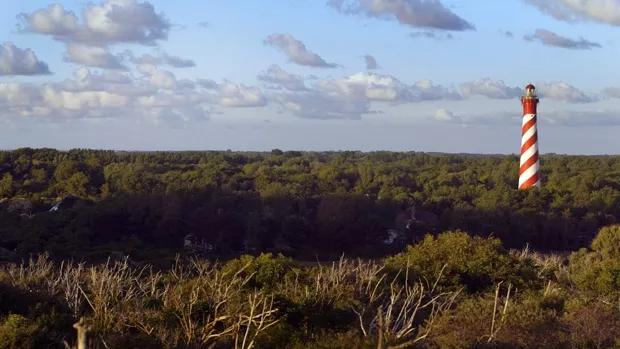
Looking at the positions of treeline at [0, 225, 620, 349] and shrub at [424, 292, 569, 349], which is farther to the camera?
shrub at [424, 292, 569, 349]

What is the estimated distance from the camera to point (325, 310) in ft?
46.8

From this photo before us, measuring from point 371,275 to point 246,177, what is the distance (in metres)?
42.1

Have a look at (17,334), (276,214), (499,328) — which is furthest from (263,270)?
(276,214)

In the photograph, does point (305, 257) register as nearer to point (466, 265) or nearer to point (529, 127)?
point (529, 127)

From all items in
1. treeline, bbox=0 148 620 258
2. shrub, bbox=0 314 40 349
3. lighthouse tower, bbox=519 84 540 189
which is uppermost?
lighthouse tower, bbox=519 84 540 189

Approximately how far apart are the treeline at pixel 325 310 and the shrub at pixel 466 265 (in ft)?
0.11

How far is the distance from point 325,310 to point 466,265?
21.7 feet

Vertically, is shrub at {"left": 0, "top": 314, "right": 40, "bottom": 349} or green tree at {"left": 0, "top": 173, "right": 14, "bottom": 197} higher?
shrub at {"left": 0, "top": 314, "right": 40, "bottom": 349}

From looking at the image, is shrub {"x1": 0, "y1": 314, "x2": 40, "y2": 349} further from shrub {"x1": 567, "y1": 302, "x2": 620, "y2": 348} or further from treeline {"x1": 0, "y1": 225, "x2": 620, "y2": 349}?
shrub {"x1": 567, "y1": 302, "x2": 620, "y2": 348}

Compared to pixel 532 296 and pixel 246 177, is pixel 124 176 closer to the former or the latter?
pixel 246 177

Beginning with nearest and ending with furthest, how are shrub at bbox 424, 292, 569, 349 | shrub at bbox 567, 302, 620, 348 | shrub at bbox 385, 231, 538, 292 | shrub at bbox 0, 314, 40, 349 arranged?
1. shrub at bbox 0, 314, 40, 349
2. shrub at bbox 424, 292, 569, 349
3. shrub at bbox 567, 302, 620, 348
4. shrub at bbox 385, 231, 538, 292

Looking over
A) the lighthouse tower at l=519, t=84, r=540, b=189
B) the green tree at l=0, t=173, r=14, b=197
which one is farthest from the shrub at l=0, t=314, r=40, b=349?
the green tree at l=0, t=173, r=14, b=197

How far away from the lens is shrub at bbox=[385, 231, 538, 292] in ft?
63.4

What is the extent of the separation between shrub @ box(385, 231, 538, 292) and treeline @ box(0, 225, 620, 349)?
0.11 ft
